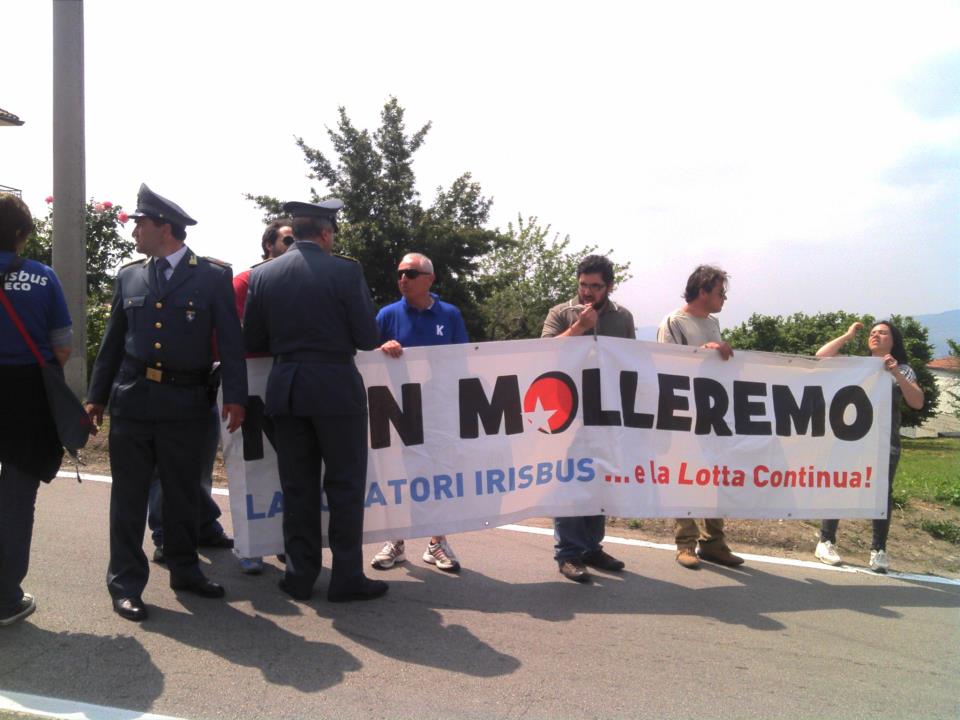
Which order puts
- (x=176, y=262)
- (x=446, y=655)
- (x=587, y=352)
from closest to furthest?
(x=446, y=655) < (x=176, y=262) < (x=587, y=352)

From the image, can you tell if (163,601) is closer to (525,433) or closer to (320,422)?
(320,422)

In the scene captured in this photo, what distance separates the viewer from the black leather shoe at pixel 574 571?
4.81 m

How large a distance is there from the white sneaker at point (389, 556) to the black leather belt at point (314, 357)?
55.4 inches

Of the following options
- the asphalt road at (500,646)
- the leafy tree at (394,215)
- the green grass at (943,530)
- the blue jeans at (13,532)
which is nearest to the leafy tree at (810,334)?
the leafy tree at (394,215)

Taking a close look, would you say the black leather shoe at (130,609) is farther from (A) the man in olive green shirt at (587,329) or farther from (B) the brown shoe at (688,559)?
(B) the brown shoe at (688,559)

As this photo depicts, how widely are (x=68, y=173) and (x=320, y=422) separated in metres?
5.78

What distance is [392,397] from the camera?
4836mm

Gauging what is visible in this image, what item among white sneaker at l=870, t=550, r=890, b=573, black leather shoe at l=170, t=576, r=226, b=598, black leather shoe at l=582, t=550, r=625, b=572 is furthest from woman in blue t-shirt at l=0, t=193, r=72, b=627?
white sneaker at l=870, t=550, r=890, b=573

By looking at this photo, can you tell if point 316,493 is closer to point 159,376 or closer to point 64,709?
point 159,376

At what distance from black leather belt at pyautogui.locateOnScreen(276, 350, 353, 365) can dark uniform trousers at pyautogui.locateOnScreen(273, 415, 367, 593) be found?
315mm

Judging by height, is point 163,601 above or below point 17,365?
below

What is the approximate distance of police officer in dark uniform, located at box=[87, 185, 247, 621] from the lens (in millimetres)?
3945

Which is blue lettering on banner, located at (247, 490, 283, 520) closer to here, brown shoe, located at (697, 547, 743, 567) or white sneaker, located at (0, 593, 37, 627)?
white sneaker, located at (0, 593, 37, 627)

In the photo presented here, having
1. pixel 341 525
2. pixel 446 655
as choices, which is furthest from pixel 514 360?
pixel 446 655
